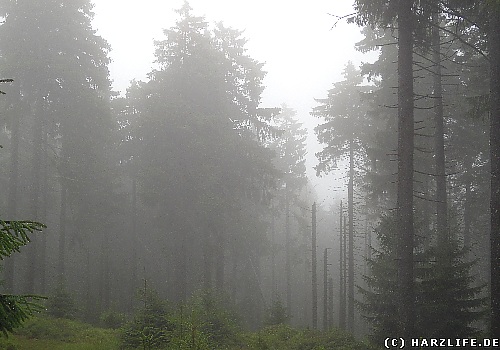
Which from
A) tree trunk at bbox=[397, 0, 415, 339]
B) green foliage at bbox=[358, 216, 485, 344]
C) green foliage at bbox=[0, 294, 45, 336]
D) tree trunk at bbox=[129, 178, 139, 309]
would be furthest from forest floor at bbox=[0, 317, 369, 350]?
tree trunk at bbox=[129, 178, 139, 309]

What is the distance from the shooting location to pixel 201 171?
22594 mm

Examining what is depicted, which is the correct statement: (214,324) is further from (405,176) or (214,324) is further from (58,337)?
(405,176)

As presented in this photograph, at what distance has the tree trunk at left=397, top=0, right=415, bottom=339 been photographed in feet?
34.5

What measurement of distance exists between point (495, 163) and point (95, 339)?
12.7 meters

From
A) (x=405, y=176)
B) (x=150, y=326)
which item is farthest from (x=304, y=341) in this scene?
(x=405, y=176)

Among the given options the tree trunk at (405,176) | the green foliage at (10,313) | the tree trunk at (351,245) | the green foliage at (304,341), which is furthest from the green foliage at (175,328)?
the tree trunk at (351,245)

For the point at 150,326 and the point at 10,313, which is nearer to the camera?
the point at 10,313

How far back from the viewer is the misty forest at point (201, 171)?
12.6 metres

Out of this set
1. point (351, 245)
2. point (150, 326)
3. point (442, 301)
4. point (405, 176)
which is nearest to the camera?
point (405, 176)

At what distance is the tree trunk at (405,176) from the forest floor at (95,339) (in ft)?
7.86

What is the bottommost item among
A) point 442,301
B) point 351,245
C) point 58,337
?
point 58,337

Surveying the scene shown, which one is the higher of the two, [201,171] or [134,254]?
[201,171]

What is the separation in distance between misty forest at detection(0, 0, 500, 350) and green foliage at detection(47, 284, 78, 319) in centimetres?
8

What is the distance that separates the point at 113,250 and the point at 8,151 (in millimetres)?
9250
